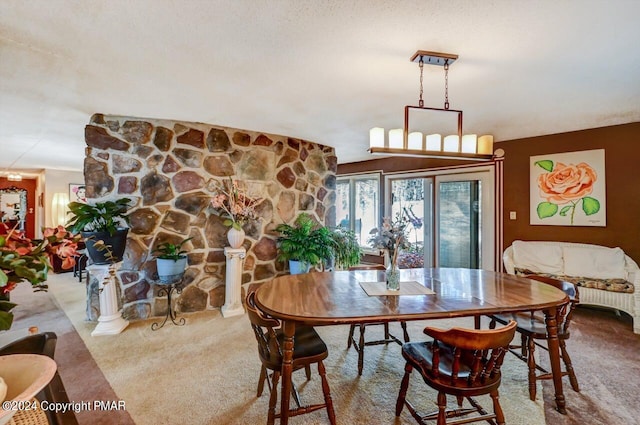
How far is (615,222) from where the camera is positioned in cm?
359

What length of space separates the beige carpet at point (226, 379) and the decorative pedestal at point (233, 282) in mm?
334

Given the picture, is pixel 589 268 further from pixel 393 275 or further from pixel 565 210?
pixel 393 275

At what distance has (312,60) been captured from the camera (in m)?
2.09

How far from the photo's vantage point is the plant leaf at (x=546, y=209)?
398cm

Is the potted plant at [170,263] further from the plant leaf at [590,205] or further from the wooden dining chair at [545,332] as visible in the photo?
the plant leaf at [590,205]

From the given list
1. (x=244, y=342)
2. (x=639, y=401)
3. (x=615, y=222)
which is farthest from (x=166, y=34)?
(x=615, y=222)

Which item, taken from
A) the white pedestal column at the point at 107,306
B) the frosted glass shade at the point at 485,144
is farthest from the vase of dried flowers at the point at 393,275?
the white pedestal column at the point at 107,306

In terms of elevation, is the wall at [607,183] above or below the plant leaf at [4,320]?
above

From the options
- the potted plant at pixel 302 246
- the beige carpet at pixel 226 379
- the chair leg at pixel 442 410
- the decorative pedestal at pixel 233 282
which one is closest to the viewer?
the chair leg at pixel 442 410

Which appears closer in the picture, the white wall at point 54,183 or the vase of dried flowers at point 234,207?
the vase of dried flowers at point 234,207

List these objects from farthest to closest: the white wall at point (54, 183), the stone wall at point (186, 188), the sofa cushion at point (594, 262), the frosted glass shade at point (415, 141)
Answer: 1. the white wall at point (54, 183)
2. the sofa cushion at point (594, 262)
3. the stone wall at point (186, 188)
4. the frosted glass shade at point (415, 141)

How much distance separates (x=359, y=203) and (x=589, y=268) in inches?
143

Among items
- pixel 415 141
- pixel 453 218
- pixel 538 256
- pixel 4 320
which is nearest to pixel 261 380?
pixel 4 320

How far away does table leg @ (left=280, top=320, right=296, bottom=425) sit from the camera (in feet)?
5.14
